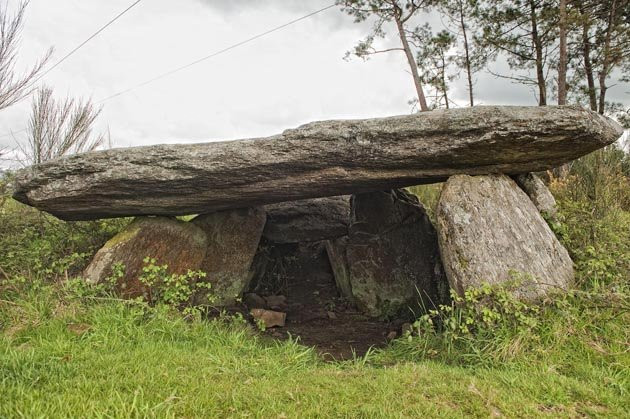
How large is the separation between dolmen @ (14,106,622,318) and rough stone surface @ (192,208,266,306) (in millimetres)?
21

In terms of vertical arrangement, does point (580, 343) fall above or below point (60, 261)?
below

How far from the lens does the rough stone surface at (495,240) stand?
15.5 ft

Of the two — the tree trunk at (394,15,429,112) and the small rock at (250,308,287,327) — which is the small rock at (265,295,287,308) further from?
the tree trunk at (394,15,429,112)

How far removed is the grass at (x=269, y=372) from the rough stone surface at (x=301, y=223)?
2.96 m

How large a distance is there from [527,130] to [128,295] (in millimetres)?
5203

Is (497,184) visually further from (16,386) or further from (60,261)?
(60,261)

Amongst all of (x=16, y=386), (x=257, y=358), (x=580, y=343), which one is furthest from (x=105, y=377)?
(x=580, y=343)

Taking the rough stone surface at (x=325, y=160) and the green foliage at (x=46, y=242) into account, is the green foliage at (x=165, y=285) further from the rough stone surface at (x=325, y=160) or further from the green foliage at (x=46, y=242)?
the green foliage at (x=46, y=242)

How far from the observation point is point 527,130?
15.5ft

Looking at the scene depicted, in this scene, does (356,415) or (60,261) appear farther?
(60,261)

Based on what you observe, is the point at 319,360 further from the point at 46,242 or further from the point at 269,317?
the point at 46,242

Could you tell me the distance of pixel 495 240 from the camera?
4.92 m

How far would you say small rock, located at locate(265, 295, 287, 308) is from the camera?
23.0 feet

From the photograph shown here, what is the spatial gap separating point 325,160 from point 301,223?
2766mm
